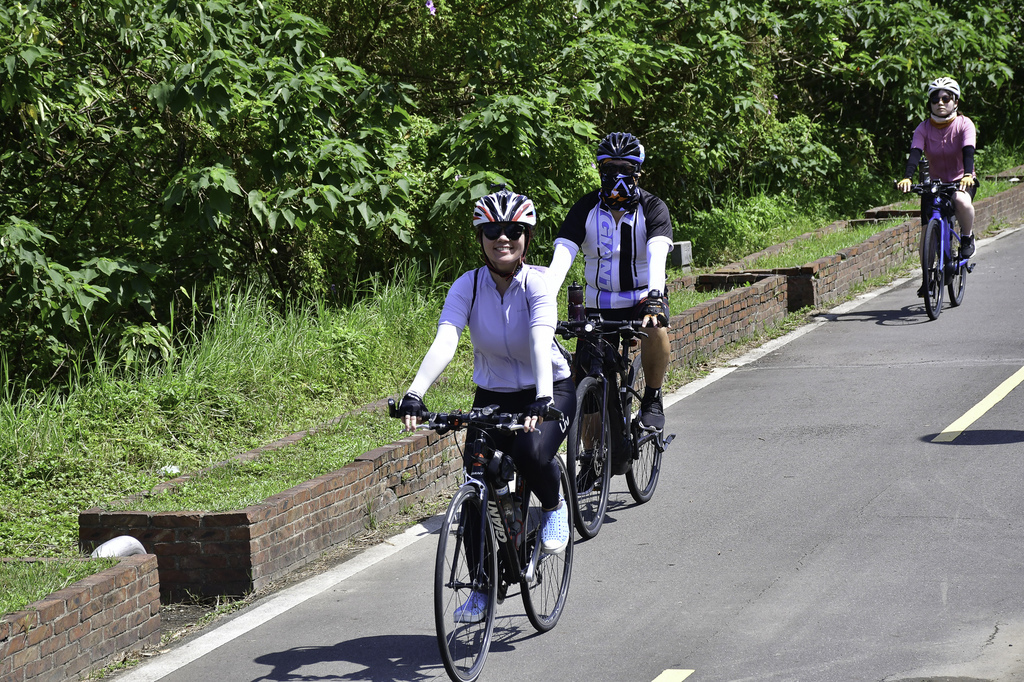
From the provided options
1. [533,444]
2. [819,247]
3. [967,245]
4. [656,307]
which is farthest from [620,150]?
[819,247]

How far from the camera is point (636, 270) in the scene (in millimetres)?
7066

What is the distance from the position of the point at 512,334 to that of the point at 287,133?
516cm

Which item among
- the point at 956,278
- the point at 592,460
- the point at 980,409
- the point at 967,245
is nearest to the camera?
the point at 592,460

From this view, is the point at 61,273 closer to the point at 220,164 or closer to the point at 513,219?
the point at 220,164

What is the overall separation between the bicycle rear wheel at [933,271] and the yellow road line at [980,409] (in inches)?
83.7

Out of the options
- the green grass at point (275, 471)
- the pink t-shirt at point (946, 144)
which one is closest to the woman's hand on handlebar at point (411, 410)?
the green grass at point (275, 471)

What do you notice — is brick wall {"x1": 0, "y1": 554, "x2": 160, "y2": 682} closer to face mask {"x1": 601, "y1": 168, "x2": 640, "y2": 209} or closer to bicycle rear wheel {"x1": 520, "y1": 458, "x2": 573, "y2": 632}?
bicycle rear wheel {"x1": 520, "y1": 458, "x2": 573, "y2": 632}

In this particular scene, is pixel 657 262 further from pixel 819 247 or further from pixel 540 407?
pixel 819 247

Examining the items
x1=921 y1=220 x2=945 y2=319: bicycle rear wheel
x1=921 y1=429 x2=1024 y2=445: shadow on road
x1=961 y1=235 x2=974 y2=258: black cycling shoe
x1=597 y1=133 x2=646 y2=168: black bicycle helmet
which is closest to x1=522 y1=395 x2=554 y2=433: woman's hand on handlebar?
x1=597 y1=133 x2=646 y2=168: black bicycle helmet

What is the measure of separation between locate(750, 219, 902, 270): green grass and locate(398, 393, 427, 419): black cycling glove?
9.19 metres

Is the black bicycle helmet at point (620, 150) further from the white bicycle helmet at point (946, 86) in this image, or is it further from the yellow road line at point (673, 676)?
the white bicycle helmet at point (946, 86)

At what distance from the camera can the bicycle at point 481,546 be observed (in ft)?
15.9

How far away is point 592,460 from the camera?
6785mm

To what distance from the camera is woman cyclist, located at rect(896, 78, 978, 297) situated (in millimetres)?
11805
